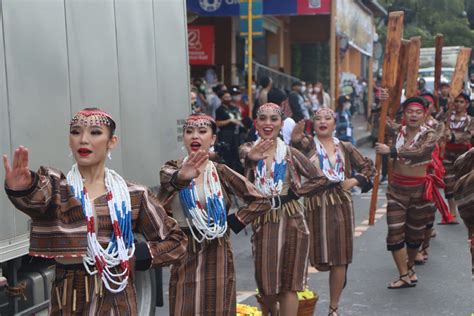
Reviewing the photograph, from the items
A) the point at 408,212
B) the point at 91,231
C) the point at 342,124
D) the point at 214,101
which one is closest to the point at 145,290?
the point at 91,231

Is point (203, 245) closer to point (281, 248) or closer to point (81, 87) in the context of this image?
point (281, 248)

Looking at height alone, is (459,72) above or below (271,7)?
below

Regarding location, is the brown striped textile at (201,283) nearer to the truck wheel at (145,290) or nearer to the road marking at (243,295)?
the truck wheel at (145,290)

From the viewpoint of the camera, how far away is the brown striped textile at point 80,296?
434 centimetres

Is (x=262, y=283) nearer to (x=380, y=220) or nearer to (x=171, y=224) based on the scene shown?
(x=171, y=224)

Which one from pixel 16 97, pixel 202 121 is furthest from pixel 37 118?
pixel 202 121

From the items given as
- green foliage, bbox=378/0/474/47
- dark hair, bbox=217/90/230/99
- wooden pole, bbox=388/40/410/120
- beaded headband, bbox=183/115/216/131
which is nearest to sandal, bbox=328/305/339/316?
beaded headband, bbox=183/115/216/131

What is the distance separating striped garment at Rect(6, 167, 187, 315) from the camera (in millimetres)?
4195

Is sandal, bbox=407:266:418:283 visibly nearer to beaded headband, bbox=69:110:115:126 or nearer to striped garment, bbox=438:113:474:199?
striped garment, bbox=438:113:474:199

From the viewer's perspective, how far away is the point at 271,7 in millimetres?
19906

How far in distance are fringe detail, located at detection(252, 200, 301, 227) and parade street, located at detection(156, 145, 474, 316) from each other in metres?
1.49

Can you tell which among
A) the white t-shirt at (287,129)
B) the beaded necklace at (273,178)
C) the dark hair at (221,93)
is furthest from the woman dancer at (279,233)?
the dark hair at (221,93)

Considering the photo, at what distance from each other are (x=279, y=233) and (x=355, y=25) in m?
22.3

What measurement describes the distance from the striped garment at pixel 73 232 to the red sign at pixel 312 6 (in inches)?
614
